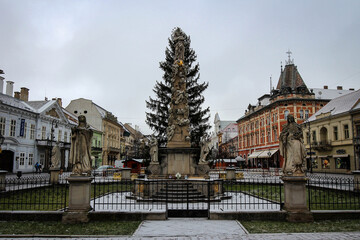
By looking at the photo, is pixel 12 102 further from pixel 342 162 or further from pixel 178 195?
pixel 342 162

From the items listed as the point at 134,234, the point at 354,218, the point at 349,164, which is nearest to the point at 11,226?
the point at 134,234

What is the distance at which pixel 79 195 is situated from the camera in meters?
9.49

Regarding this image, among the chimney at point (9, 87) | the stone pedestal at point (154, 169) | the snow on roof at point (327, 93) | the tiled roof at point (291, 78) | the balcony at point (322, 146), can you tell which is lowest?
the stone pedestal at point (154, 169)

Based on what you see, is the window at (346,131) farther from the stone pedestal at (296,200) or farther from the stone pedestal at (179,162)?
the stone pedestal at (296,200)

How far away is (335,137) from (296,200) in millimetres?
35904

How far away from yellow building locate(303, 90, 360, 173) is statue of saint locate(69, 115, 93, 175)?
32585 mm

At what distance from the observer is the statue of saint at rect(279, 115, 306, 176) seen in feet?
32.3

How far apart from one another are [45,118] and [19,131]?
6044 millimetres

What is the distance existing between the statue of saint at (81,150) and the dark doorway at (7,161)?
29.4 metres

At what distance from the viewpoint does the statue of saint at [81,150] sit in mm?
9812

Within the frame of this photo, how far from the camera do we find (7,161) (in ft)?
115

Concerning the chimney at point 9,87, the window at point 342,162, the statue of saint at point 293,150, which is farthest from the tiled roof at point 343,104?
the chimney at point 9,87

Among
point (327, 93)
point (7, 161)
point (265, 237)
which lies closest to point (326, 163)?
point (327, 93)

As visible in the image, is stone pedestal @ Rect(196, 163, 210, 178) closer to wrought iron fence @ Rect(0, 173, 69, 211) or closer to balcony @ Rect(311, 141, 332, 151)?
wrought iron fence @ Rect(0, 173, 69, 211)
